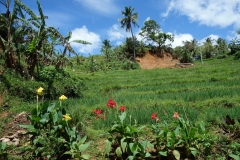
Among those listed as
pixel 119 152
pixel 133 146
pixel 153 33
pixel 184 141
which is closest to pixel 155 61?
pixel 153 33

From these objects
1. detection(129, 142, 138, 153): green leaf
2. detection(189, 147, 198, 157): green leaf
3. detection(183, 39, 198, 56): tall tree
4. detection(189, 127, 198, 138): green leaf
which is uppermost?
detection(183, 39, 198, 56): tall tree

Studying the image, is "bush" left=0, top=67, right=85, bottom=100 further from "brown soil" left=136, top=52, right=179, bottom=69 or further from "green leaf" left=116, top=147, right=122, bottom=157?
"brown soil" left=136, top=52, right=179, bottom=69

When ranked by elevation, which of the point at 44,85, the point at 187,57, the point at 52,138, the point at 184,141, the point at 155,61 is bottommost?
the point at 184,141

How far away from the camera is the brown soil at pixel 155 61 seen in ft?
130

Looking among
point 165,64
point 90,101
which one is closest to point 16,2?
point 90,101

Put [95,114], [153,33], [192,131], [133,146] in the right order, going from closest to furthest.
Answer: [133,146] → [192,131] → [95,114] → [153,33]

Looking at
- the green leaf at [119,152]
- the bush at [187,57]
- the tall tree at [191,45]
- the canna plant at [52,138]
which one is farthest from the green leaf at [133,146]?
the tall tree at [191,45]

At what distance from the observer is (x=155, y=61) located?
41562 mm

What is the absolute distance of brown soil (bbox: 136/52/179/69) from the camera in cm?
3969

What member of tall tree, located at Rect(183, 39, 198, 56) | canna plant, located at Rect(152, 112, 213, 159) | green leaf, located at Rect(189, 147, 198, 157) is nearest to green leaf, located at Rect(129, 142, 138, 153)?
canna plant, located at Rect(152, 112, 213, 159)

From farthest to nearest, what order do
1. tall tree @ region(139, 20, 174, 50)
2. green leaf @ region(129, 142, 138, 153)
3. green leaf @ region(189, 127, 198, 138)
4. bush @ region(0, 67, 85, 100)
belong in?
tall tree @ region(139, 20, 174, 50), bush @ region(0, 67, 85, 100), green leaf @ region(189, 127, 198, 138), green leaf @ region(129, 142, 138, 153)

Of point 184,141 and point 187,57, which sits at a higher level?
point 187,57

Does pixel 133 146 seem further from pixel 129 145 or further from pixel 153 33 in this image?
pixel 153 33

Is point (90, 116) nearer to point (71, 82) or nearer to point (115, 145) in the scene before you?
point (115, 145)
